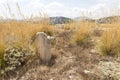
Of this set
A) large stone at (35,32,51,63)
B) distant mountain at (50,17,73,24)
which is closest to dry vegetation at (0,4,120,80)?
large stone at (35,32,51,63)

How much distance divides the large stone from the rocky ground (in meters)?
0.13

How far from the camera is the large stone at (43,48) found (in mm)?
4695

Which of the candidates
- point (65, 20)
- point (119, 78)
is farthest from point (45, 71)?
→ point (65, 20)

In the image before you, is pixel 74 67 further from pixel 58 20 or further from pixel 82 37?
pixel 58 20

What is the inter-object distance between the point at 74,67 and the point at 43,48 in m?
0.68

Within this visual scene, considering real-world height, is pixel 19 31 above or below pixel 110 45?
above

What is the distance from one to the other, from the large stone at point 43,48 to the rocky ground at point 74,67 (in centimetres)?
13

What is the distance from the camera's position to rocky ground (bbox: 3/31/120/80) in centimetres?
422

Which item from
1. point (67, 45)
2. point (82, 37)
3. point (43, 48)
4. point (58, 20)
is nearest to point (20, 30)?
point (43, 48)

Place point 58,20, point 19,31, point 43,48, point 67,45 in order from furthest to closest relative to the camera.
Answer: point 58,20, point 67,45, point 19,31, point 43,48

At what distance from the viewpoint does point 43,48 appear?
15.4 ft

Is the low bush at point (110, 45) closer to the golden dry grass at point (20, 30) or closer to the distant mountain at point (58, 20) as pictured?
the golden dry grass at point (20, 30)

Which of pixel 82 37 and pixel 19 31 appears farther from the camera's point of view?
pixel 82 37

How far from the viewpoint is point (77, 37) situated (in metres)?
5.57
